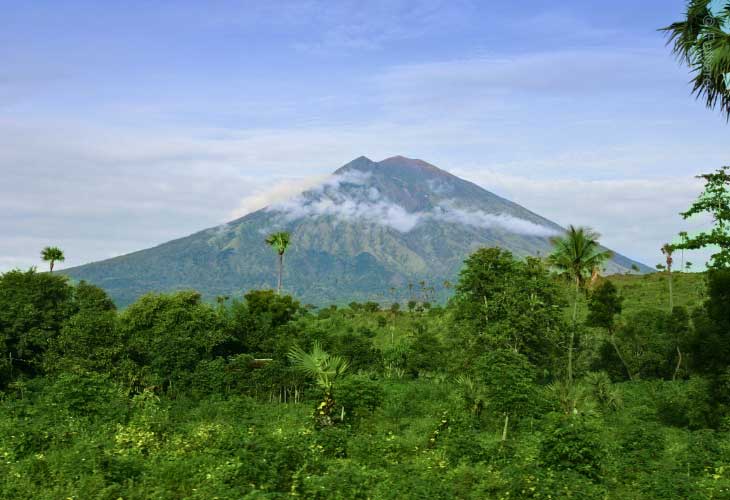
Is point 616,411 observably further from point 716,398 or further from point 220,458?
point 220,458

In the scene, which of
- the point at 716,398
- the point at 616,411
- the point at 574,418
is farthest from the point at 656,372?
the point at 574,418

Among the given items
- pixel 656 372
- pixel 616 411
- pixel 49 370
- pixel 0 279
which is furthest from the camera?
pixel 656 372

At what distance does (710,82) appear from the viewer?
18.8 m

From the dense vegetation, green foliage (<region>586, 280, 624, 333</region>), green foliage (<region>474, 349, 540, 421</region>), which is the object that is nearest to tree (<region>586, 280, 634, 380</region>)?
green foliage (<region>586, 280, 624, 333</region>)

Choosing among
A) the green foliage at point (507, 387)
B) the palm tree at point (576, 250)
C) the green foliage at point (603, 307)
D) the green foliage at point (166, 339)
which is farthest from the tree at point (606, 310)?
the green foliage at point (507, 387)

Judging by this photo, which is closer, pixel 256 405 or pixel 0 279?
pixel 256 405

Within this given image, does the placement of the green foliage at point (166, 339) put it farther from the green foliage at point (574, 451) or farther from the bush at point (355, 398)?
the green foliage at point (574, 451)

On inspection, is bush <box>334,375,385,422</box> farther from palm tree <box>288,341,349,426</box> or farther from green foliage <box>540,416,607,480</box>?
green foliage <box>540,416,607,480</box>

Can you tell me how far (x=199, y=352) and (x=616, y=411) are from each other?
24323 millimetres

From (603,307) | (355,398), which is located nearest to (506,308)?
(355,398)

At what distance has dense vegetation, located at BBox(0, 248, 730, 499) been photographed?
646 inches

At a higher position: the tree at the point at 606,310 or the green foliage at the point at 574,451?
the tree at the point at 606,310

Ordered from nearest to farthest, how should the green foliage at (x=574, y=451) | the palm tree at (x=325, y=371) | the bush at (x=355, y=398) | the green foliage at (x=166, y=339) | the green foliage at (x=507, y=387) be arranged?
the green foliage at (x=574, y=451) < the green foliage at (x=507, y=387) < the palm tree at (x=325, y=371) < the bush at (x=355, y=398) < the green foliage at (x=166, y=339)

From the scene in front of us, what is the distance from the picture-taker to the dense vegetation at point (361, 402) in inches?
646
